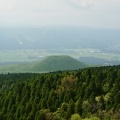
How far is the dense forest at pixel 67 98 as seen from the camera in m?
67.4

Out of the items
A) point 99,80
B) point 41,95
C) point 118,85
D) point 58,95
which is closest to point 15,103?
point 41,95

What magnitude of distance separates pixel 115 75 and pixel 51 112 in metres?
17.7

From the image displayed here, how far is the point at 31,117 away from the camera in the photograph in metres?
72.4

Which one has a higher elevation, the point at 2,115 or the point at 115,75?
the point at 115,75

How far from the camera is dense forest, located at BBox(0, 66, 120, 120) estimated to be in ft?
221

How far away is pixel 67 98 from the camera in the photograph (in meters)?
77.0

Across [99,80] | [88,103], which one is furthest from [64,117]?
[99,80]

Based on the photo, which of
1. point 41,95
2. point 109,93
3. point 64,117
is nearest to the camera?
point 64,117

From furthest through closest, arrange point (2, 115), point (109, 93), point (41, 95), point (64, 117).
→ point (41, 95)
point (2, 115)
point (109, 93)
point (64, 117)

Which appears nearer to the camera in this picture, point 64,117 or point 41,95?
point 64,117

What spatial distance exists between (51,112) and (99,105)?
1138 centimetres

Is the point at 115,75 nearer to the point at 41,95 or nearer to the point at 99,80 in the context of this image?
the point at 99,80

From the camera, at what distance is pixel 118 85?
241ft

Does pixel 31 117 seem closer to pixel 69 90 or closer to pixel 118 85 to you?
pixel 69 90
